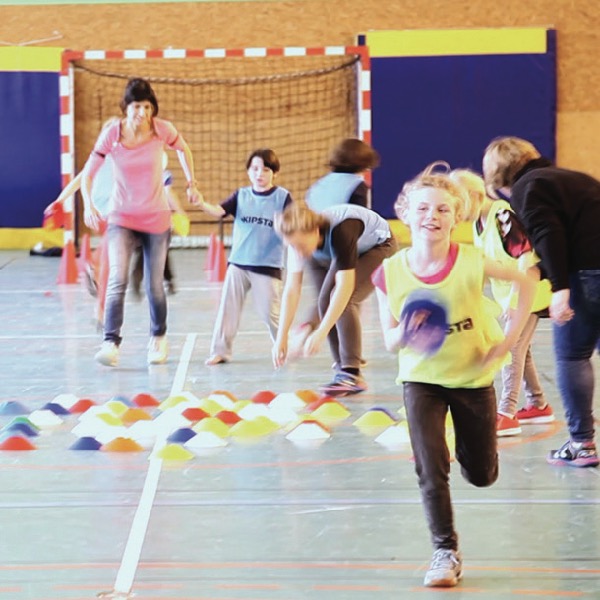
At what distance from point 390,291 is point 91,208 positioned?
4114 millimetres

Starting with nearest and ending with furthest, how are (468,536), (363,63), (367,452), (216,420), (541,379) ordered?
(468,536) < (367,452) < (216,420) < (541,379) < (363,63)

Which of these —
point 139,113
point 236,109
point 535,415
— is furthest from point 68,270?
point 535,415

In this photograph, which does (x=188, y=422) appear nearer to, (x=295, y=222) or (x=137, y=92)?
(x=295, y=222)

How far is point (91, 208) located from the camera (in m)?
7.75

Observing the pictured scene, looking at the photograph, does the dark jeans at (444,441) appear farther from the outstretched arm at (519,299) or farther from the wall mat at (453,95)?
the wall mat at (453,95)

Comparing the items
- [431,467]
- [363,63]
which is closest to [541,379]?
[431,467]

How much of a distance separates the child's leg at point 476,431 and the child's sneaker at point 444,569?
312 mm

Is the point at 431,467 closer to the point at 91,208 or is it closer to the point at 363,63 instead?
the point at 91,208

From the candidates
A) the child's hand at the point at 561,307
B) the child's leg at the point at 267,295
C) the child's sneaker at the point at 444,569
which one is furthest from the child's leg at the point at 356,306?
the child's sneaker at the point at 444,569

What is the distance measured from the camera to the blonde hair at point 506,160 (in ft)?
16.9

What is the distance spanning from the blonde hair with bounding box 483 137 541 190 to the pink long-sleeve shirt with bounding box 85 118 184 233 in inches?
119

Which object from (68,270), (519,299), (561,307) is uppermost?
(519,299)

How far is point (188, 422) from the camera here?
246 inches

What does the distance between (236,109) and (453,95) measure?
2.88 meters
